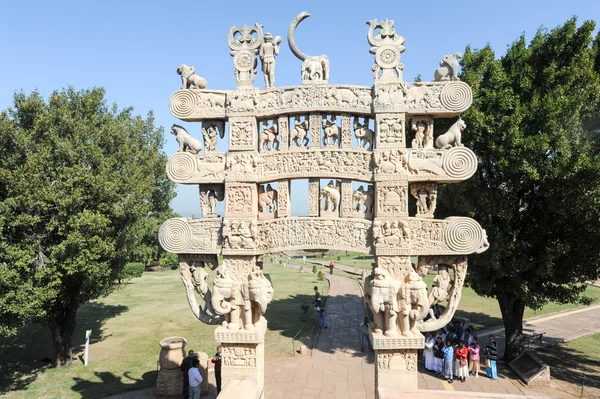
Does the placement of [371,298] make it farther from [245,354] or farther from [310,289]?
[310,289]

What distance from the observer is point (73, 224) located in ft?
37.6

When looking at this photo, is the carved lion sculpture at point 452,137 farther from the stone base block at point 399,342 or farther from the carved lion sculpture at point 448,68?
the stone base block at point 399,342

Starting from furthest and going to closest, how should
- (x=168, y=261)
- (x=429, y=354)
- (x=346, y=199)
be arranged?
(x=168, y=261) < (x=429, y=354) < (x=346, y=199)

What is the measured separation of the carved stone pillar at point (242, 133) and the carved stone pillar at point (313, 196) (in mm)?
1536

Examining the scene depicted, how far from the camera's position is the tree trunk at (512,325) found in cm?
1305

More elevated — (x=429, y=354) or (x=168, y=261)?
(x=429, y=354)

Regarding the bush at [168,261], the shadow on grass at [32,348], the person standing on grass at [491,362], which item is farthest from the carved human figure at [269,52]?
the bush at [168,261]

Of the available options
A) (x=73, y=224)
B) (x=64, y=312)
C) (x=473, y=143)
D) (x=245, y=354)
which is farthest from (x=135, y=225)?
(x=473, y=143)

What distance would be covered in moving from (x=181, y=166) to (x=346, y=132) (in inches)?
148

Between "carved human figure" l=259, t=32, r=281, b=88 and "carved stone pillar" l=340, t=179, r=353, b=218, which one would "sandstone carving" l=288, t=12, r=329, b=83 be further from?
"carved stone pillar" l=340, t=179, r=353, b=218

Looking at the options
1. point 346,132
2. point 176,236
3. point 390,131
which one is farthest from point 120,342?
point 390,131

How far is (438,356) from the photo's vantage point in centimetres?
1288

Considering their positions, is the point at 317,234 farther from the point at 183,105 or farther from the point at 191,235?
the point at 183,105

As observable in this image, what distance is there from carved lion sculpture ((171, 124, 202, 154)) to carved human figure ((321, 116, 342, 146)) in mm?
2885
